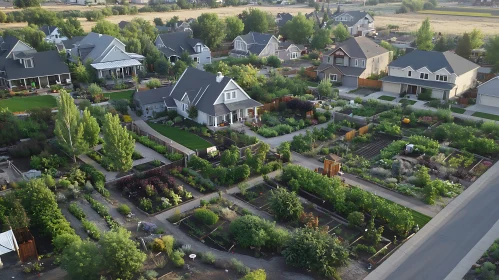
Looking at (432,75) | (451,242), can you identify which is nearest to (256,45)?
(432,75)

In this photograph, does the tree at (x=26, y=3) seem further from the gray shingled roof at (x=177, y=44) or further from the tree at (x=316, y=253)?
the tree at (x=316, y=253)

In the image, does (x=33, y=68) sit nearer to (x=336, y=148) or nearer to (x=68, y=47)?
(x=68, y=47)

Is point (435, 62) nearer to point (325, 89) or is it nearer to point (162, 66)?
point (325, 89)

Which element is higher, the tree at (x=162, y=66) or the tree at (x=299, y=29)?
the tree at (x=299, y=29)

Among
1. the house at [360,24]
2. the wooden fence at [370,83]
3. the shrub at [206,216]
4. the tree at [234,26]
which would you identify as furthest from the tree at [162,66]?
the house at [360,24]

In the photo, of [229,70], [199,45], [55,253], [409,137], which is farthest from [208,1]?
[55,253]
